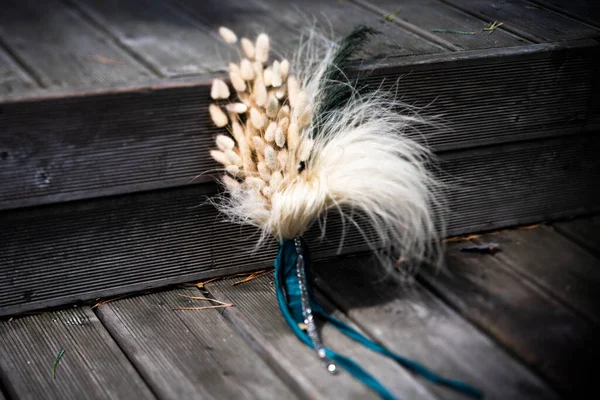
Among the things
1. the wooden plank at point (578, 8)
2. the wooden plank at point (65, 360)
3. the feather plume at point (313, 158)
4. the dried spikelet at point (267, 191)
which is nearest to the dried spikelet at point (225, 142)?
the feather plume at point (313, 158)

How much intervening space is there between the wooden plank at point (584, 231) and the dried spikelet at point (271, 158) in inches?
31.0

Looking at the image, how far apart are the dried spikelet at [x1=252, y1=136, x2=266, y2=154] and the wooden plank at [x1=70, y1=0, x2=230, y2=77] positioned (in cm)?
18

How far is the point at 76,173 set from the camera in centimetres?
144

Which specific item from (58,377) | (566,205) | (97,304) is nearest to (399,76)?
(566,205)

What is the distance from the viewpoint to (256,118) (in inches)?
57.4

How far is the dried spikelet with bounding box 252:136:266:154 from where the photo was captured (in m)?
1.46

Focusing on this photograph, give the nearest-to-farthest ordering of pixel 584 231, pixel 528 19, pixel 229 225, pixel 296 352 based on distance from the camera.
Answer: pixel 296 352 → pixel 229 225 → pixel 584 231 → pixel 528 19

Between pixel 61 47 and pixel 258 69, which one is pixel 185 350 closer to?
pixel 258 69

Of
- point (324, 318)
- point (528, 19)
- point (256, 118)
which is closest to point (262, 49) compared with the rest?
point (256, 118)

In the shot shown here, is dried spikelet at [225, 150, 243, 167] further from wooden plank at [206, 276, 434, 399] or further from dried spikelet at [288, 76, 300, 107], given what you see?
wooden plank at [206, 276, 434, 399]

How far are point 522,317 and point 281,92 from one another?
651 mm

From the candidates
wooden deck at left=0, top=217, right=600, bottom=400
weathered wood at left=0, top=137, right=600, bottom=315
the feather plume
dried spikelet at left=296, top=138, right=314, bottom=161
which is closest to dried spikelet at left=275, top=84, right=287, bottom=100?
the feather plume

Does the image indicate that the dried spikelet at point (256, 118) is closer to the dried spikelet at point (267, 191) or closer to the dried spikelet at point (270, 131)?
the dried spikelet at point (270, 131)

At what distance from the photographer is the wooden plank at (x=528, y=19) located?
182cm
